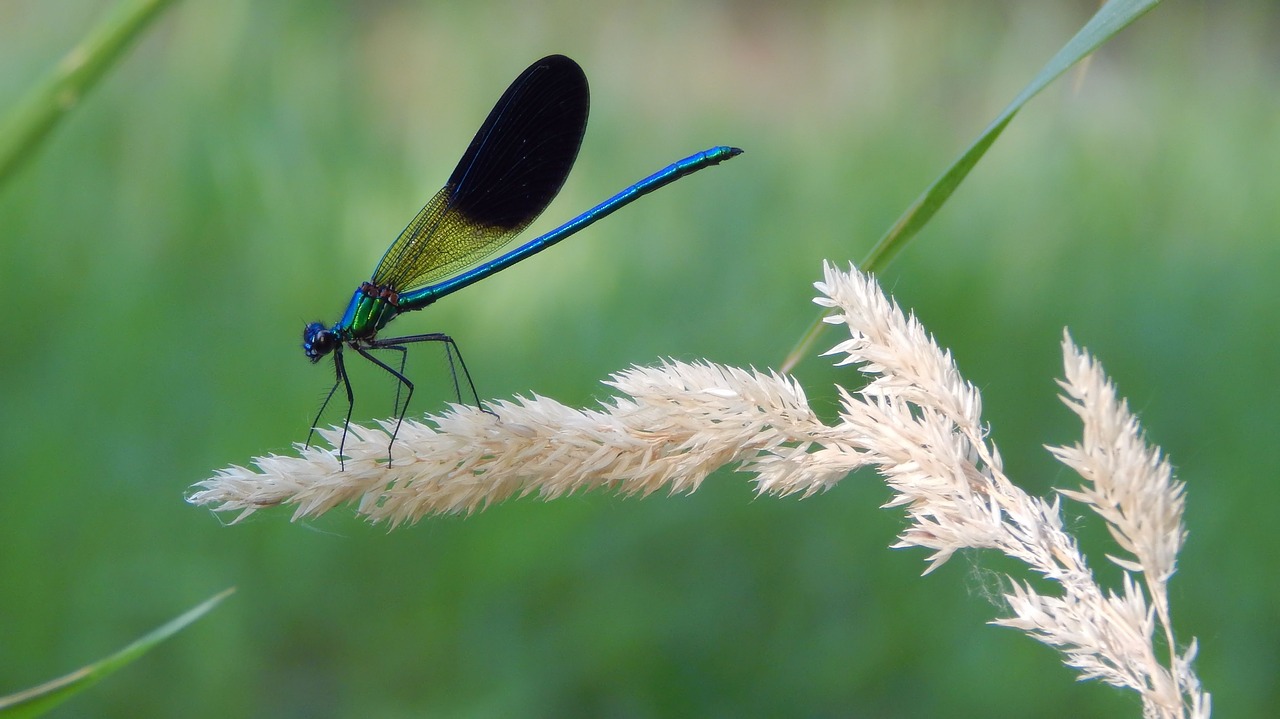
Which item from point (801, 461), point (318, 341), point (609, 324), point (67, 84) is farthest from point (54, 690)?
point (609, 324)

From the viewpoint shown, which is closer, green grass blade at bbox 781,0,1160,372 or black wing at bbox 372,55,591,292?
green grass blade at bbox 781,0,1160,372

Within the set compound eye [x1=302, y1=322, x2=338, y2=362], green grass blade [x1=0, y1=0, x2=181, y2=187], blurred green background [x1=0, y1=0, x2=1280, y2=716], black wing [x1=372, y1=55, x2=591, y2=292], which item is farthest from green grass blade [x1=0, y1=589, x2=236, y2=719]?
black wing [x1=372, y1=55, x2=591, y2=292]

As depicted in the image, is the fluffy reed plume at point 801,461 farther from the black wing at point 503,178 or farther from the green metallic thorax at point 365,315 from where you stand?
the black wing at point 503,178

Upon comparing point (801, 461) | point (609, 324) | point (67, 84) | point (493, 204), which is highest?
point (609, 324)

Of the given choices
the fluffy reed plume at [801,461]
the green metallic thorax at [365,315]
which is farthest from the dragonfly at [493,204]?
the fluffy reed plume at [801,461]

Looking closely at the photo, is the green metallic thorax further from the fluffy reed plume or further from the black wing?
the fluffy reed plume

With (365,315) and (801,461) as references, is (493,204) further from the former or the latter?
(801,461)
